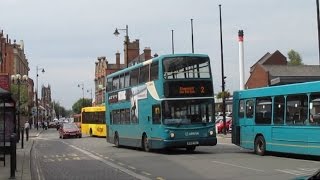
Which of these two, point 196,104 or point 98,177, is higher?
point 196,104

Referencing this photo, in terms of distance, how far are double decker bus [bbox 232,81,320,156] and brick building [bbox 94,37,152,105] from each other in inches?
2735

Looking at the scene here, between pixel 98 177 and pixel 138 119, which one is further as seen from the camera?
pixel 138 119

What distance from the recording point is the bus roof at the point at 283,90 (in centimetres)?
1983

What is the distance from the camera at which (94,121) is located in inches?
2131

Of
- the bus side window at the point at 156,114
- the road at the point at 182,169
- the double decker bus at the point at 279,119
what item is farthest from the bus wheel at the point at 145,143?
the road at the point at 182,169

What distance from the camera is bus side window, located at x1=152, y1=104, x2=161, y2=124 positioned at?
82.8 ft

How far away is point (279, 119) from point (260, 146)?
6.72 feet

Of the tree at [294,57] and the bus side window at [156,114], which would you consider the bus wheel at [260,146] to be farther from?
the tree at [294,57]

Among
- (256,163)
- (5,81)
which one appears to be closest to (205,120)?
(256,163)

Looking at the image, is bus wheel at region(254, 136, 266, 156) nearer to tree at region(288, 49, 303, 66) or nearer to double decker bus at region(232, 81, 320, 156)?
double decker bus at region(232, 81, 320, 156)

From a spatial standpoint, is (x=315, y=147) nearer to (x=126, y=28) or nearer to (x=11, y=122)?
(x=11, y=122)

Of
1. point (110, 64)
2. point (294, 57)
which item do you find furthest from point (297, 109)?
point (294, 57)

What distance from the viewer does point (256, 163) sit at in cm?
1945

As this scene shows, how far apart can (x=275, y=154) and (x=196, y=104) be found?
4033 millimetres
